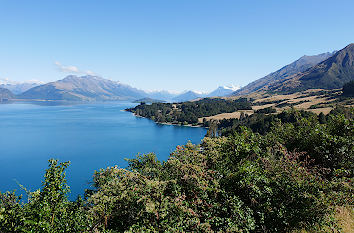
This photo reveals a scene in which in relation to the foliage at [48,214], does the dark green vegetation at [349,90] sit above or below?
above

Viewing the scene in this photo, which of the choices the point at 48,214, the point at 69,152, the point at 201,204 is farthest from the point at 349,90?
the point at 48,214

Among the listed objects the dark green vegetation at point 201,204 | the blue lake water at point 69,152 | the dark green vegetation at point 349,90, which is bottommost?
the blue lake water at point 69,152

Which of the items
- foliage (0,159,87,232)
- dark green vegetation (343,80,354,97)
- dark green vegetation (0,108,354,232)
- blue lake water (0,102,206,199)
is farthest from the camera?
dark green vegetation (343,80,354,97)

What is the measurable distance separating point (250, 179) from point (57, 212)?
11.8 meters

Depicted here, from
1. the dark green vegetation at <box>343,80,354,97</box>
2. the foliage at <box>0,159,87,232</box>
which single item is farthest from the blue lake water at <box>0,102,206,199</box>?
the dark green vegetation at <box>343,80,354,97</box>

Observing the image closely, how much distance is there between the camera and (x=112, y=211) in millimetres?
14156

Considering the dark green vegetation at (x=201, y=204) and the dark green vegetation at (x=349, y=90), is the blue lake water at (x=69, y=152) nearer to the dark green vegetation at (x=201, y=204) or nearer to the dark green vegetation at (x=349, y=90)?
the dark green vegetation at (x=201, y=204)

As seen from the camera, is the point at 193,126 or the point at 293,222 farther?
the point at 193,126

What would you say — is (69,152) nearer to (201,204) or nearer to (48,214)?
(48,214)

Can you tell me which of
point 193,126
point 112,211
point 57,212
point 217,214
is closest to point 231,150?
point 217,214

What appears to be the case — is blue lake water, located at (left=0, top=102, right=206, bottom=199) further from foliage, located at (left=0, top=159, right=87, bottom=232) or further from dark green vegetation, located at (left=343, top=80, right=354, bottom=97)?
dark green vegetation, located at (left=343, top=80, right=354, bottom=97)

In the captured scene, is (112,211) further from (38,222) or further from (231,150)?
(231,150)

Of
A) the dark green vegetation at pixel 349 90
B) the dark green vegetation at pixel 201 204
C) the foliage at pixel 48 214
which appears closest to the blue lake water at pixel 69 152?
the dark green vegetation at pixel 201 204

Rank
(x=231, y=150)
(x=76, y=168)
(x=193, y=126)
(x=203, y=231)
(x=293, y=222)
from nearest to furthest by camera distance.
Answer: (x=203, y=231), (x=293, y=222), (x=231, y=150), (x=76, y=168), (x=193, y=126)
